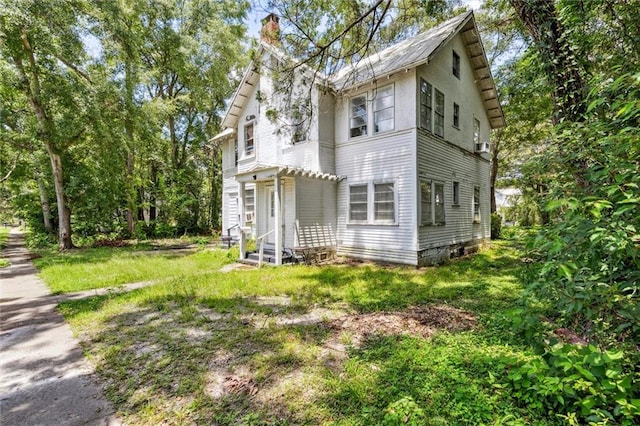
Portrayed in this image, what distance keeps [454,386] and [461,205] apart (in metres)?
10.5

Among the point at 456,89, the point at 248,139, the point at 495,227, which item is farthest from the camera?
the point at 495,227

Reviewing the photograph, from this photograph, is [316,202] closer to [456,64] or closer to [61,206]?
[456,64]

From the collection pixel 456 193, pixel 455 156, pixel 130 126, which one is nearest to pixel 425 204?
pixel 456 193

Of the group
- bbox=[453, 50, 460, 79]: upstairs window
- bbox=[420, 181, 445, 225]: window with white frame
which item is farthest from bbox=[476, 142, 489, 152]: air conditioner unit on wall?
bbox=[420, 181, 445, 225]: window with white frame

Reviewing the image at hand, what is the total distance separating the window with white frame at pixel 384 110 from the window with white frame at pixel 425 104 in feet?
3.09

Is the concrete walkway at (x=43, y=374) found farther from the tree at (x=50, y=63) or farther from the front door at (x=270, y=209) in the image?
the tree at (x=50, y=63)

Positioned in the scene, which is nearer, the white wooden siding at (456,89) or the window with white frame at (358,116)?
the white wooden siding at (456,89)

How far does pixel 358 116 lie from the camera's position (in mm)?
10750

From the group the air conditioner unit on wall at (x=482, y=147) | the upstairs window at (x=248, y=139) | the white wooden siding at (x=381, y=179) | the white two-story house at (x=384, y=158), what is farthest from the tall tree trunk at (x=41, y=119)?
the air conditioner unit on wall at (x=482, y=147)

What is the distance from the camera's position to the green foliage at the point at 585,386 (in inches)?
83.1

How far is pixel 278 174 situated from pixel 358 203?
127 inches

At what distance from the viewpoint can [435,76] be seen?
405 inches

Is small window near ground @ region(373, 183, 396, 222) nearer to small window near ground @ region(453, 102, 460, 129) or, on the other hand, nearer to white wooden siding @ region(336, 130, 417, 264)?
white wooden siding @ region(336, 130, 417, 264)

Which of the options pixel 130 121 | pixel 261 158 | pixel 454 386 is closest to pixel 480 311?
pixel 454 386
